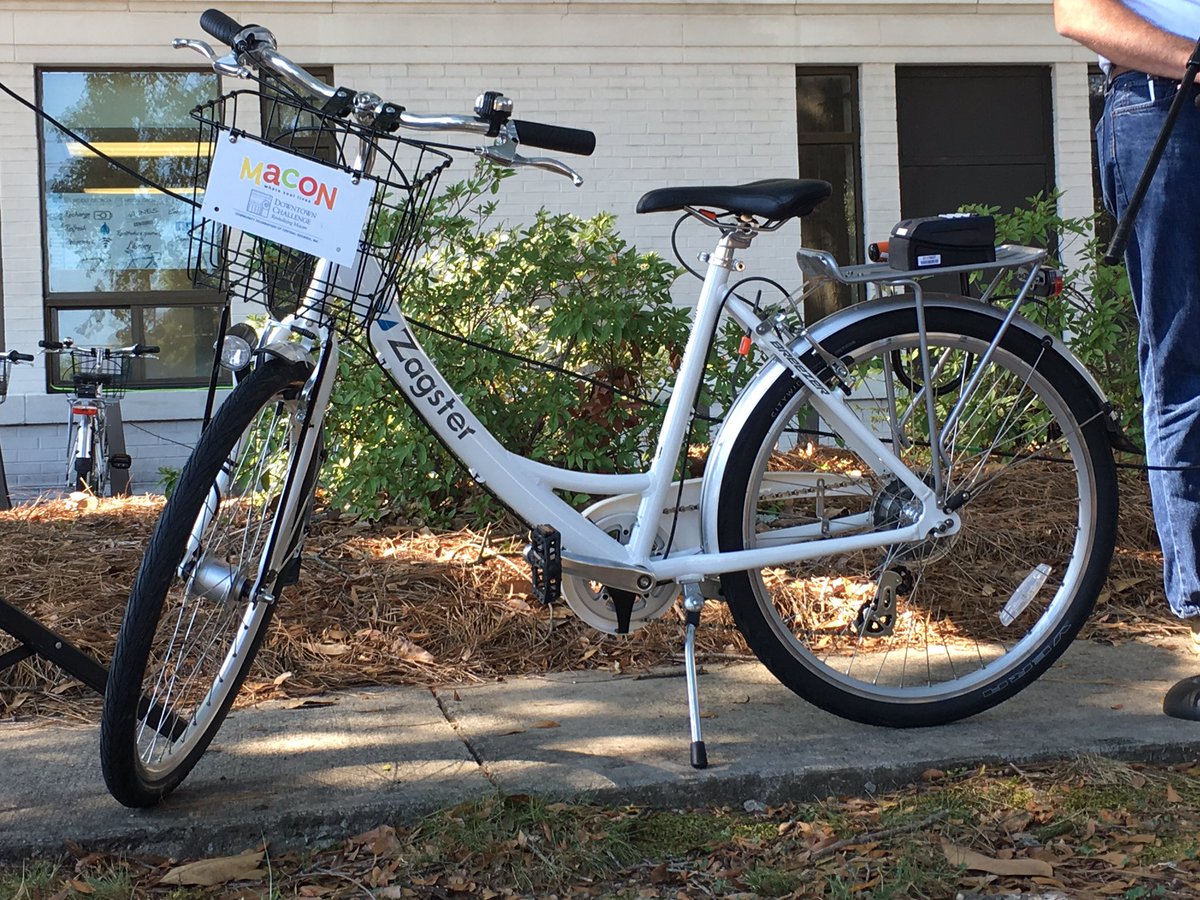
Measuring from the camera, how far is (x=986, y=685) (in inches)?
108

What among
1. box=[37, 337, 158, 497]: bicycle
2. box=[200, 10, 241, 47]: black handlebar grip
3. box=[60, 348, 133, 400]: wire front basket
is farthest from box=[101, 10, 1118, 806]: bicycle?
box=[60, 348, 133, 400]: wire front basket

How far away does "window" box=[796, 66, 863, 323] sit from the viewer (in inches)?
346

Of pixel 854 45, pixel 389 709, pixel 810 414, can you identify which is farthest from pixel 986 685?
pixel 854 45

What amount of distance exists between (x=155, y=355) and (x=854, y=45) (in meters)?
5.30

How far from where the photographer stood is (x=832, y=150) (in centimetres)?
886

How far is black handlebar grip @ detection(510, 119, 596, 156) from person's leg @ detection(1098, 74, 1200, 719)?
1217 mm

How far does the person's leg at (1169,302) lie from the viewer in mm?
2605

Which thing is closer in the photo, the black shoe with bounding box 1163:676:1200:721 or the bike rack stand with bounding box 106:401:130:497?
the black shoe with bounding box 1163:676:1200:721

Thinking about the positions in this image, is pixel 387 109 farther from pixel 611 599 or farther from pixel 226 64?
pixel 611 599

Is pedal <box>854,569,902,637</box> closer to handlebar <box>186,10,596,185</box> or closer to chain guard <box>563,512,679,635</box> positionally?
chain guard <box>563,512,679,635</box>

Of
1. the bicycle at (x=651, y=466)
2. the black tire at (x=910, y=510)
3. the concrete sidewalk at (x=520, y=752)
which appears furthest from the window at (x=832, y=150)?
the concrete sidewalk at (x=520, y=752)

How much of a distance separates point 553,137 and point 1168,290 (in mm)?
1385

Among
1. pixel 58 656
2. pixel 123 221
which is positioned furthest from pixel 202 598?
pixel 123 221

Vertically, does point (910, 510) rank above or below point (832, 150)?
below
